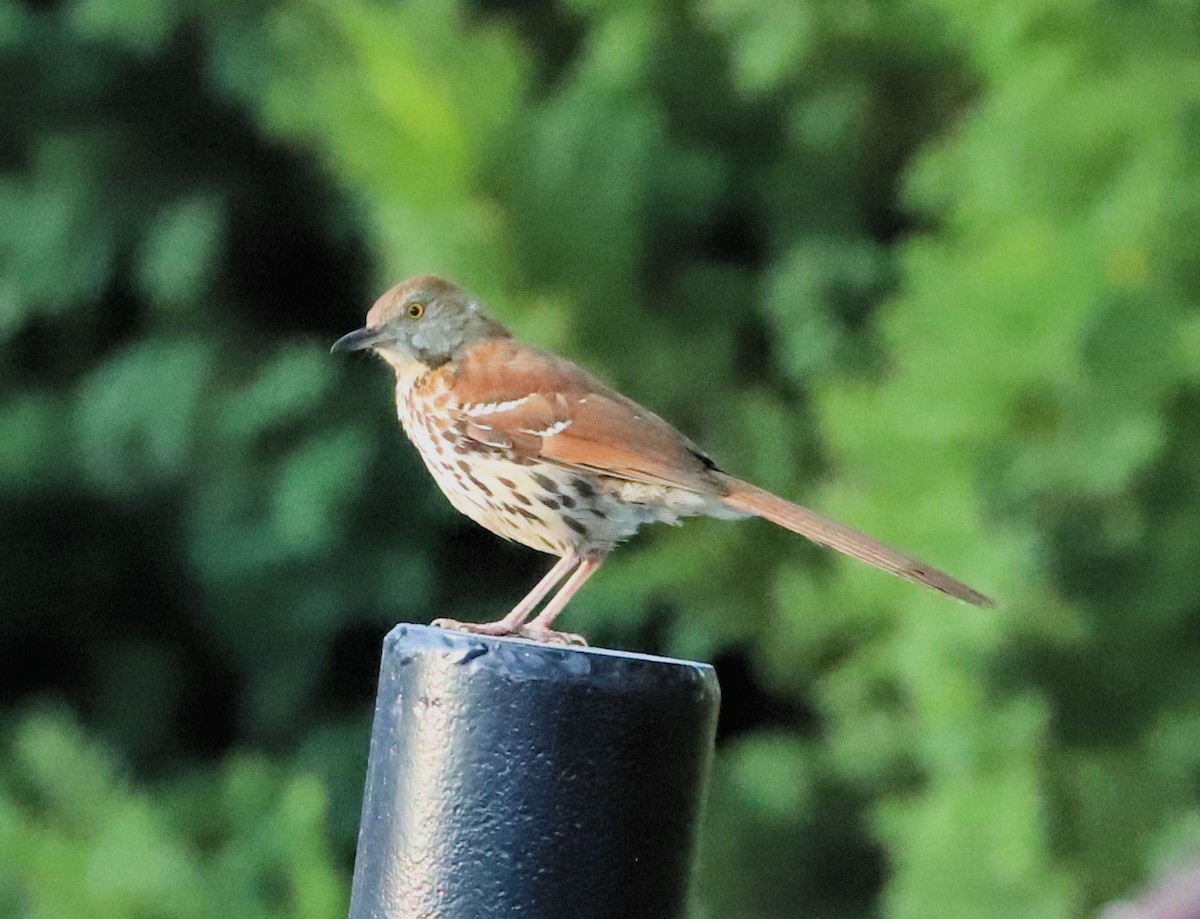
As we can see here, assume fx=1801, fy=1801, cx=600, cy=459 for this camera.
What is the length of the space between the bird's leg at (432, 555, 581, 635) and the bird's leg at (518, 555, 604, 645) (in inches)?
0.6

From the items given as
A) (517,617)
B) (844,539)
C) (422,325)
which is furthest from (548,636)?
(422,325)

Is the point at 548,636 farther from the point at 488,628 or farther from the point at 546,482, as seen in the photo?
the point at 546,482

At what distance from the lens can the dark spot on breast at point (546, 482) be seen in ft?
9.38

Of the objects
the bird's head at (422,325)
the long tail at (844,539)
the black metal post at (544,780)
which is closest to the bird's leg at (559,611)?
the long tail at (844,539)

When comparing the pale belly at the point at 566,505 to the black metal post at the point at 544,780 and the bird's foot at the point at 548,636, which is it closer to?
the bird's foot at the point at 548,636

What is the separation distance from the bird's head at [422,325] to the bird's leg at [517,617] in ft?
1.76

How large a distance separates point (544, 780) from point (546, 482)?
1.23 m

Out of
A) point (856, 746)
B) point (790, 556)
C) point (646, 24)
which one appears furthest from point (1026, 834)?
point (646, 24)

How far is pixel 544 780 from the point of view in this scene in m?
1.67

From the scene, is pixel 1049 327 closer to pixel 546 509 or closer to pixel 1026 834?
pixel 1026 834

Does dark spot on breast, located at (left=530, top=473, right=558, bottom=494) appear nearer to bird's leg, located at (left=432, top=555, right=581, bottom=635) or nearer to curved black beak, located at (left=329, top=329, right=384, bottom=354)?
bird's leg, located at (left=432, top=555, right=581, bottom=635)

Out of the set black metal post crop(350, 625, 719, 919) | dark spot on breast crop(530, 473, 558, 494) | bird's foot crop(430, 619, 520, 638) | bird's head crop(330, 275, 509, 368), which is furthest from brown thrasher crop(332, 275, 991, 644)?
black metal post crop(350, 625, 719, 919)

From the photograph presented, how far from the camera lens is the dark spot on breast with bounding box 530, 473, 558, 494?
2.86 meters

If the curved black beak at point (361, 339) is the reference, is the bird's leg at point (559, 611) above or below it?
below
